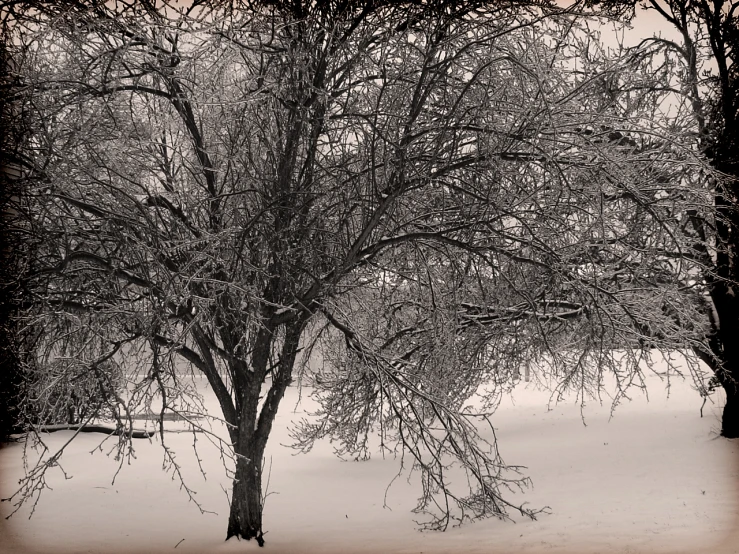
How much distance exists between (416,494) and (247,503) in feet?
17.9

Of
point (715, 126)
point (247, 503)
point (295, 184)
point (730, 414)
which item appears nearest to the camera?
point (295, 184)

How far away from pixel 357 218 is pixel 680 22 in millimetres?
6786

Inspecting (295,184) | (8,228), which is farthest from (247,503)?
(8,228)

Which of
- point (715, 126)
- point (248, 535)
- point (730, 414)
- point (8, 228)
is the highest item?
point (715, 126)

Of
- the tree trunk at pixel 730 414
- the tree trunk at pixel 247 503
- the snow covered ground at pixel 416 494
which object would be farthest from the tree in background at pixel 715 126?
the tree trunk at pixel 247 503

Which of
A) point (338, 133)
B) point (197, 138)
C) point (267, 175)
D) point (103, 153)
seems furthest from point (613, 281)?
point (103, 153)

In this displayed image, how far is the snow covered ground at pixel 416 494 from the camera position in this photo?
8.56 metres

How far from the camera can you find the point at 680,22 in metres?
11.9

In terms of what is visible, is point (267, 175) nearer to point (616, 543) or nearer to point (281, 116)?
point (281, 116)

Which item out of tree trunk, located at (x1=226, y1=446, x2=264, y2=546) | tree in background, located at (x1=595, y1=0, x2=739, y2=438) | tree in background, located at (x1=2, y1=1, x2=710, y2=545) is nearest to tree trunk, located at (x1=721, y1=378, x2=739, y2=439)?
tree in background, located at (x1=595, y1=0, x2=739, y2=438)

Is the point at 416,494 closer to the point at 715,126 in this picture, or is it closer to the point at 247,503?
the point at 247,503

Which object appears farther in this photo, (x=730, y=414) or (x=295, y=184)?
(x=730, y=414)

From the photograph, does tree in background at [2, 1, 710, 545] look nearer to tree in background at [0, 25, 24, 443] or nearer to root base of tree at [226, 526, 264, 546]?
root base of tree at [226, 526, 264, 546]

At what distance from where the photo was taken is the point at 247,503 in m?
8.20
